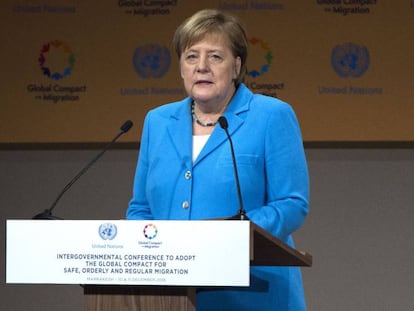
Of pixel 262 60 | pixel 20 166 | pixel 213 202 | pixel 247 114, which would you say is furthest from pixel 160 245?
pixel 20 166

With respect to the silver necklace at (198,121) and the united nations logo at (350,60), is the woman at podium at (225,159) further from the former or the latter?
the united nations logo at (350,60)

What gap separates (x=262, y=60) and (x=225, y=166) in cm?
280

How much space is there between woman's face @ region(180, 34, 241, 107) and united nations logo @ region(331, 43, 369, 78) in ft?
8.60

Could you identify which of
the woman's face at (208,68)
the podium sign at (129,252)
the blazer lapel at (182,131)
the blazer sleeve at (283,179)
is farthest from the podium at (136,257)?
the woman's face at (208,68)

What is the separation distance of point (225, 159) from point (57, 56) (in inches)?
122

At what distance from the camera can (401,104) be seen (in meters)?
5.34

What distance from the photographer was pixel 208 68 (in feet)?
9.29

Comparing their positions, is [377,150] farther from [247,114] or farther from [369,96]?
[247,114]

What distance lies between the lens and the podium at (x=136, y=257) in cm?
210

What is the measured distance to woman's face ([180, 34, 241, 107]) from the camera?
2830mm

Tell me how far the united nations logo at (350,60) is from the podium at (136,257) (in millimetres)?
3256

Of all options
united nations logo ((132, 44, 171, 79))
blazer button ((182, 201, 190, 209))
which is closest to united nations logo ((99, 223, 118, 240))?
blazer button ((182, 201, 190, 209))

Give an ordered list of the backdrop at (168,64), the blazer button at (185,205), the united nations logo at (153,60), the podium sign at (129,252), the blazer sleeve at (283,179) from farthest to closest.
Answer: the united nations logo at (153,60)
the backdrop at (168,64)
the blazer button at (185,205)
the blazer sleeve at (283,179)
the podium sign at (129,252)

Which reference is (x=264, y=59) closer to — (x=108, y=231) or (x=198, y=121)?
(x=198, y=121)
